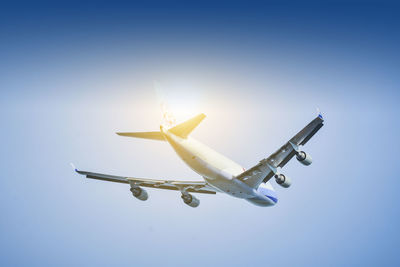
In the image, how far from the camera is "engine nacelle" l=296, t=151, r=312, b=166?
2638cm

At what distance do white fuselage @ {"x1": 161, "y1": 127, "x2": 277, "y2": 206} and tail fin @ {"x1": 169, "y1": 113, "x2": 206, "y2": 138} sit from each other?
0.33 meters

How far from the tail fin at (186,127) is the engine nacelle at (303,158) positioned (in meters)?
7.49

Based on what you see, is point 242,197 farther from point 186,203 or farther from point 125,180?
point 125,180

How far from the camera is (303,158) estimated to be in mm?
26375

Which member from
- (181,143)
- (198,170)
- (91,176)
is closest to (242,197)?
(198,170)

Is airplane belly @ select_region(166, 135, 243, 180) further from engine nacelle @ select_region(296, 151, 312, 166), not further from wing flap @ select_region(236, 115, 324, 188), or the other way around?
engine nacelle @ select_region(296, 151, 312, 166)

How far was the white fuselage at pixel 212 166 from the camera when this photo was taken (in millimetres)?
26594

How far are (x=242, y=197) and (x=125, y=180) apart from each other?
1022cm

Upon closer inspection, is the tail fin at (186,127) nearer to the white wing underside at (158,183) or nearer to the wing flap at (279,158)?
the wing flap at (279,158)

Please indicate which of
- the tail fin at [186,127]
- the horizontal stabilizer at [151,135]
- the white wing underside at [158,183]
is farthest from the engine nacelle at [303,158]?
the horizontal stabilizer at [151,135]

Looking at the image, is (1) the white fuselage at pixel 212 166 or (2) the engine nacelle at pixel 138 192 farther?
(2) the engine nacelle at pixel 138 192

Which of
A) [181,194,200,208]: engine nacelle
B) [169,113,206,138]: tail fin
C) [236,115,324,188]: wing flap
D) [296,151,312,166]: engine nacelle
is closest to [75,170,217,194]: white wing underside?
[181,194,200,208]: engine nacelle

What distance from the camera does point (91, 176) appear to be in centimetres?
3278

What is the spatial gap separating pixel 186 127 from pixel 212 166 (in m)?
3.63
